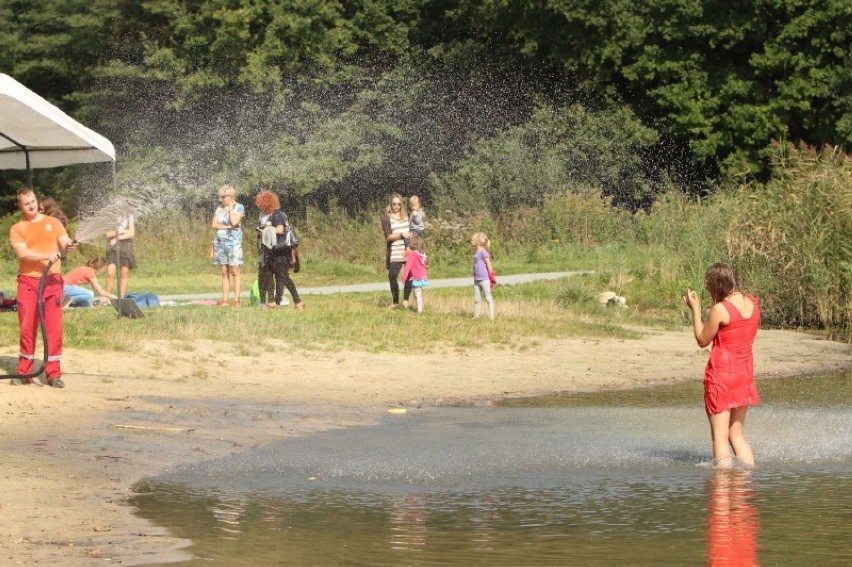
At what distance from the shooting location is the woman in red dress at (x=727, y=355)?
10.7m

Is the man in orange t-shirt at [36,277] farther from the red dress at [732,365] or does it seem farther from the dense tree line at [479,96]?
the dense tree line at [479,96]

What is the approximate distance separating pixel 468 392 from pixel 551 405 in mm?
1158

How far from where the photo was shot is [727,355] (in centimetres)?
1073

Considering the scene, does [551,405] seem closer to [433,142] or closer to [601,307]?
[601,307]

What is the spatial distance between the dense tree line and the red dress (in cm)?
2919

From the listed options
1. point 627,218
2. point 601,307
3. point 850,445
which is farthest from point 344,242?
point 850,445

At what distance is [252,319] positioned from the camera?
1889 centimetres

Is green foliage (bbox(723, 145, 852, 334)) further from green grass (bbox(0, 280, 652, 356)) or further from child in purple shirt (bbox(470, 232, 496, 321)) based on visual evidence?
child in purple shirt (bbox(470, 232, 496, 321))

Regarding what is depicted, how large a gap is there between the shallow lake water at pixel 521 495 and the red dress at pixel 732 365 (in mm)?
495

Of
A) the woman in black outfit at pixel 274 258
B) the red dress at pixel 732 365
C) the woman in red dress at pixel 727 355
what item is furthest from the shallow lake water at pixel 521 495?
the woman in black outfit at pixel 274 258

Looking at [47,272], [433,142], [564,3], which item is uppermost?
[564,3]

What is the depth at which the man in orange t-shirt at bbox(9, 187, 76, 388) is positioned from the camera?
13.4 meters

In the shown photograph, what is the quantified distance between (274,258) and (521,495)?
38.7 ft

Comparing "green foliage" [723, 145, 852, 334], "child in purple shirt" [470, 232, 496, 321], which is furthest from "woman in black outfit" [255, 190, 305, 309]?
"green foliage" [723, 145, 852, 334]
